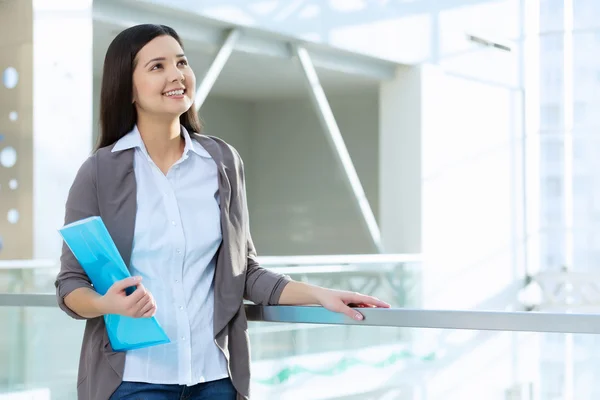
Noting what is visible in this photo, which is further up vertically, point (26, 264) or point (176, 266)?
point (176, 266)

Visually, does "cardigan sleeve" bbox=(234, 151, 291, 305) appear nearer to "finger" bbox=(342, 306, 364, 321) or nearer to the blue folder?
"finger" bbox=(342, 306, 364, 321)

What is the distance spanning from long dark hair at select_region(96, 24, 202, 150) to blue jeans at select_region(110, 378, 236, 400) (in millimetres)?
563

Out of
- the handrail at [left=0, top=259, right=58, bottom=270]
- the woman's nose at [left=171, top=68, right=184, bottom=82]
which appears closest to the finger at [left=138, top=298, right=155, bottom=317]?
the woman's nose at [left=171, top=68, right=184, bottom=82]

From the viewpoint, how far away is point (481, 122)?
16484mm

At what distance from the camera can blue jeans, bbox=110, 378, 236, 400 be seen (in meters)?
2.08

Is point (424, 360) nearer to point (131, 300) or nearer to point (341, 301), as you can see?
point (341, 301)

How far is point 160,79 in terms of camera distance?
216cm

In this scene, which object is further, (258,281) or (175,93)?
(258,281)

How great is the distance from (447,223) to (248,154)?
635 cm

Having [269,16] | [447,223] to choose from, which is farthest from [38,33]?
[447,223]

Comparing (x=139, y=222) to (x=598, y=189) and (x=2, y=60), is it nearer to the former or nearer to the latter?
(x=2, y=60)

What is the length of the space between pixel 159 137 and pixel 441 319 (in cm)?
81

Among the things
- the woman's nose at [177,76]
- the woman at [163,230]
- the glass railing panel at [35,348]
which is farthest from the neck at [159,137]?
the glass railing panel at [35,348]

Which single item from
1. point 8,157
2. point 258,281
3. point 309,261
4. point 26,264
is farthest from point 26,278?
point 258,281
